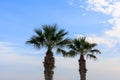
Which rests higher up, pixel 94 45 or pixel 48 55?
pixel 94 45

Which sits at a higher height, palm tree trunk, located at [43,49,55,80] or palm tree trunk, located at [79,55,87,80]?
palm tree trunk, located at [79,55,87,80]

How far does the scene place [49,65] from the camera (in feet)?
124

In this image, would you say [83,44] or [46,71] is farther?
[83,44]

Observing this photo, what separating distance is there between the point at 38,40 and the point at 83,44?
7.68 metres

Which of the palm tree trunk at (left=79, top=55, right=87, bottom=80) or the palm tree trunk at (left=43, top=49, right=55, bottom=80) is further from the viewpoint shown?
the palm tree trunk at (left=79, top=55, right=87, bottom=80)

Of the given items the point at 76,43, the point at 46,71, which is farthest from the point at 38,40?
the point at 76,43

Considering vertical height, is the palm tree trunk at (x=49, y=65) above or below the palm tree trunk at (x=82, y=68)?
below

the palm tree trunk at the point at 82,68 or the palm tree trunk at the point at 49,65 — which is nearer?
the palm tree trunk at the point at 49,65

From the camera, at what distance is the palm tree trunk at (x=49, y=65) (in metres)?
37.5

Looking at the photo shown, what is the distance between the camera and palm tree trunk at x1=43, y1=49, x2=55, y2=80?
A: 1476 inches

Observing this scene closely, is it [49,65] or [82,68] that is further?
[82,68]

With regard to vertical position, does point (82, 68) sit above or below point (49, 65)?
above

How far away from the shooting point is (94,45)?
147 feet

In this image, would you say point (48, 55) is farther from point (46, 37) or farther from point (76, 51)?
point (76, 51)
